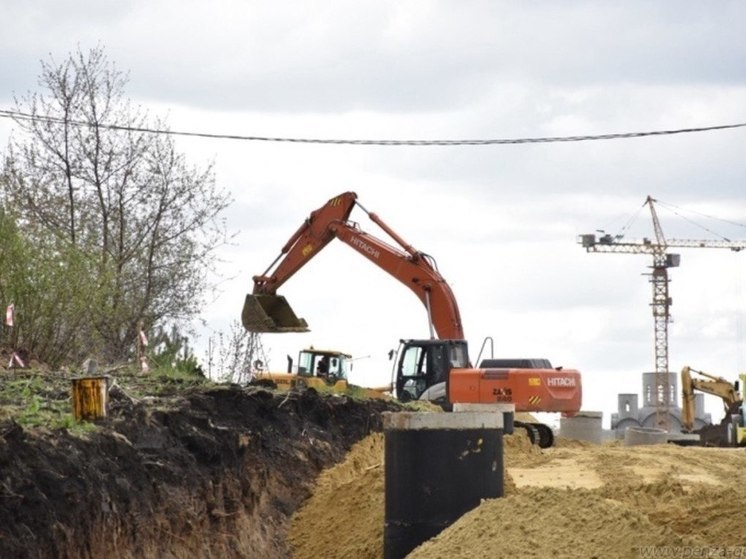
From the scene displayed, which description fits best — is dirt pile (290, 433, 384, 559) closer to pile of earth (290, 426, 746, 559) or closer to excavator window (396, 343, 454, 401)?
pile of earth (290, 426, 746, 559)

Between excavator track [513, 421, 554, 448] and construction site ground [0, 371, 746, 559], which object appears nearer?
construction site ground [0, 371, 746, 559]

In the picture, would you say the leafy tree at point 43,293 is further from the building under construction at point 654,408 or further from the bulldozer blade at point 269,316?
the building under construction at point 654,408

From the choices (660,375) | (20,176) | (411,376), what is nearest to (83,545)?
(411,376)

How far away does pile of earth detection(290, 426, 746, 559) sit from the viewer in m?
11.8

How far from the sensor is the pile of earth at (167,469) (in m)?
11.1

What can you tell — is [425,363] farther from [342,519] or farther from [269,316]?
[342,519]

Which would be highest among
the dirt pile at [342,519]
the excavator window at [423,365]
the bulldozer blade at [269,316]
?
the bulldozer blade at [269,316]

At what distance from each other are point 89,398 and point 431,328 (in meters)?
19.1

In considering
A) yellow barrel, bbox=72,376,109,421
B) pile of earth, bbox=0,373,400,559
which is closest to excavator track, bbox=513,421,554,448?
pile of earth, bbox=0,373,400,559

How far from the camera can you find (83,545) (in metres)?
11.4

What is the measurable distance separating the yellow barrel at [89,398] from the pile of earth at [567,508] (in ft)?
10.3

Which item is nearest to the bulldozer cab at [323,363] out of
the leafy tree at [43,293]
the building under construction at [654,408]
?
the leafy tree at [43,293]

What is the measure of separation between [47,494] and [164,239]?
22502 millimetres

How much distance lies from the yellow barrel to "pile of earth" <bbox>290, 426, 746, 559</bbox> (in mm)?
3128
